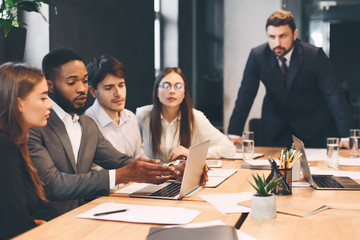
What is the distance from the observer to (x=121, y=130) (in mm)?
2814

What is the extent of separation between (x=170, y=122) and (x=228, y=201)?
1.50 meters

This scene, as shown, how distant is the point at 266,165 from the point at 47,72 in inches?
51.6

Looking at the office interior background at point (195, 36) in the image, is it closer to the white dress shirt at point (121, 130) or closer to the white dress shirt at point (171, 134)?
the white dress shirt at point (121, 130)

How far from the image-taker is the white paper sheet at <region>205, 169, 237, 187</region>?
2.05 meters

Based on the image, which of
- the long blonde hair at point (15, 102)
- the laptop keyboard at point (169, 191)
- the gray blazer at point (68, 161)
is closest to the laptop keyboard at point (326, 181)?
the laptop keyboard at point (169, 191)

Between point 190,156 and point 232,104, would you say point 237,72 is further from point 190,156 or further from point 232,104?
point 190,156

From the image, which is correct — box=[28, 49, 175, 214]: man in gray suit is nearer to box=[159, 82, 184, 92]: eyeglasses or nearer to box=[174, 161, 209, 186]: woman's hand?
box=[174, 161, 209, 186]: woman's hand

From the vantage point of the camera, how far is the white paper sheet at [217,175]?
6.73 feet

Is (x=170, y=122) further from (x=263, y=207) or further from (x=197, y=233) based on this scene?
(x=197, y=233)

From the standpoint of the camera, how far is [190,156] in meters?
1.73

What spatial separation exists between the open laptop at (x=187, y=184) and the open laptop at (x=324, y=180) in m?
0.48

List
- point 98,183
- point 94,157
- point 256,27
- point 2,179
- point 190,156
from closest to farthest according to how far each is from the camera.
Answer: point 2,179
point 190,156
point 98,183
point 94,157
point 256,27

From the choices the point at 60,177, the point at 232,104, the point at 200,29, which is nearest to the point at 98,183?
the point at 60,177

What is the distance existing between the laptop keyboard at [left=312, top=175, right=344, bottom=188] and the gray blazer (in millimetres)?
991
